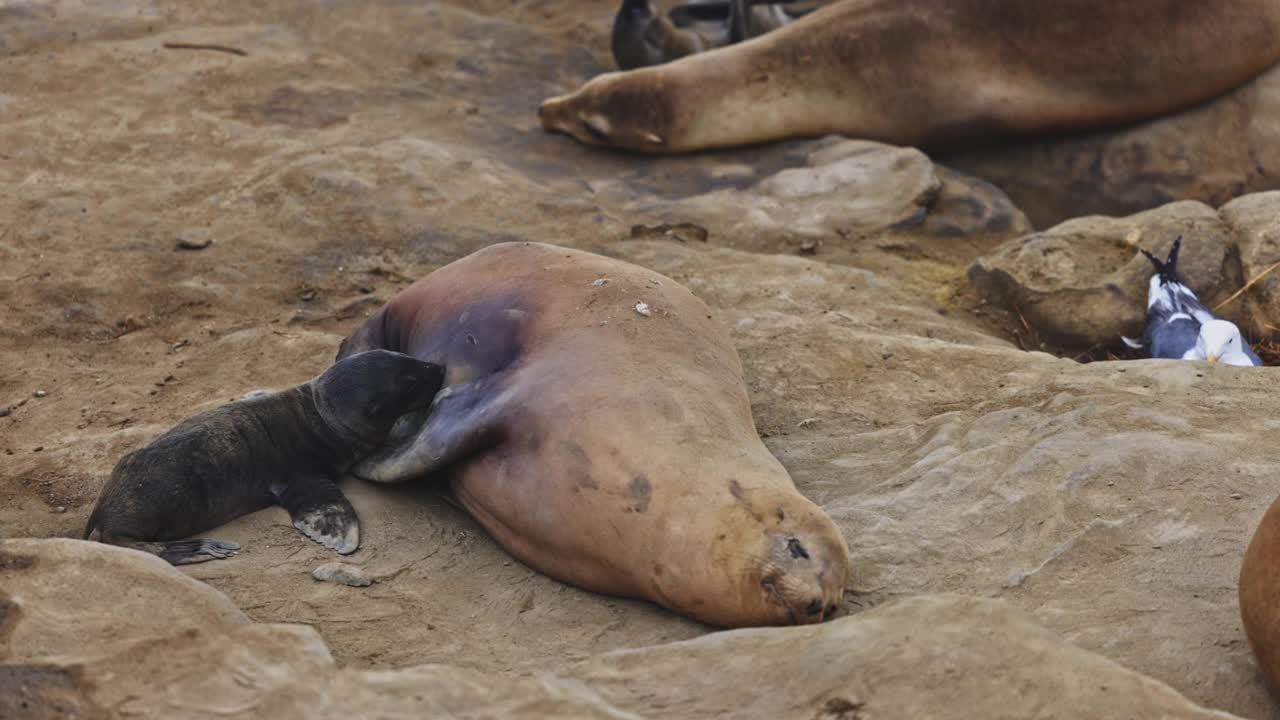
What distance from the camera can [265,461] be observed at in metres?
3.55

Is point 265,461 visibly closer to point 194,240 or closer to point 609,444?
point 609,444

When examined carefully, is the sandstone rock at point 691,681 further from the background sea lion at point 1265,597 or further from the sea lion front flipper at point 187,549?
the sea lion front flipper at point 187,549

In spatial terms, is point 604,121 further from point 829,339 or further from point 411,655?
point 411,655

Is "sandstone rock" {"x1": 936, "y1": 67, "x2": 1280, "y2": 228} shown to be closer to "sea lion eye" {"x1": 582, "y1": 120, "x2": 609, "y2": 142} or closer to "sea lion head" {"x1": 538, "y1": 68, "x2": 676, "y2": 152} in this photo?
"sea lion head" {"x1": 538, "y1": 68, "x2": 676, "y2": 152}

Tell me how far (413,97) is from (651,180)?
1.42m

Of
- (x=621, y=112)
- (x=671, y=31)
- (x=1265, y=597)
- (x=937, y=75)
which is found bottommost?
(x=621, y=112)

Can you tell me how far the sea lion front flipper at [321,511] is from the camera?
10.8 feet

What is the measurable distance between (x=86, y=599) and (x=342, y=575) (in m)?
0.67

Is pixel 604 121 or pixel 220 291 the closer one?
pixel 220 291

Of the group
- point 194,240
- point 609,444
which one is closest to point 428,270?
point 194,240

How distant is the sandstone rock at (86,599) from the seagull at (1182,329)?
3.22m

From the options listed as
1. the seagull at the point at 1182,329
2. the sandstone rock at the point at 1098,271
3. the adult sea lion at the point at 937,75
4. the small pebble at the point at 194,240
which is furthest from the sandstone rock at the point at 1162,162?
the small pebble at the point at 194,240

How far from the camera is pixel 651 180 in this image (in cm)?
619

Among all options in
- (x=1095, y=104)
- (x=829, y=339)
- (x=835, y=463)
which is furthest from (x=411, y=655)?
(x=1095, y=104)
